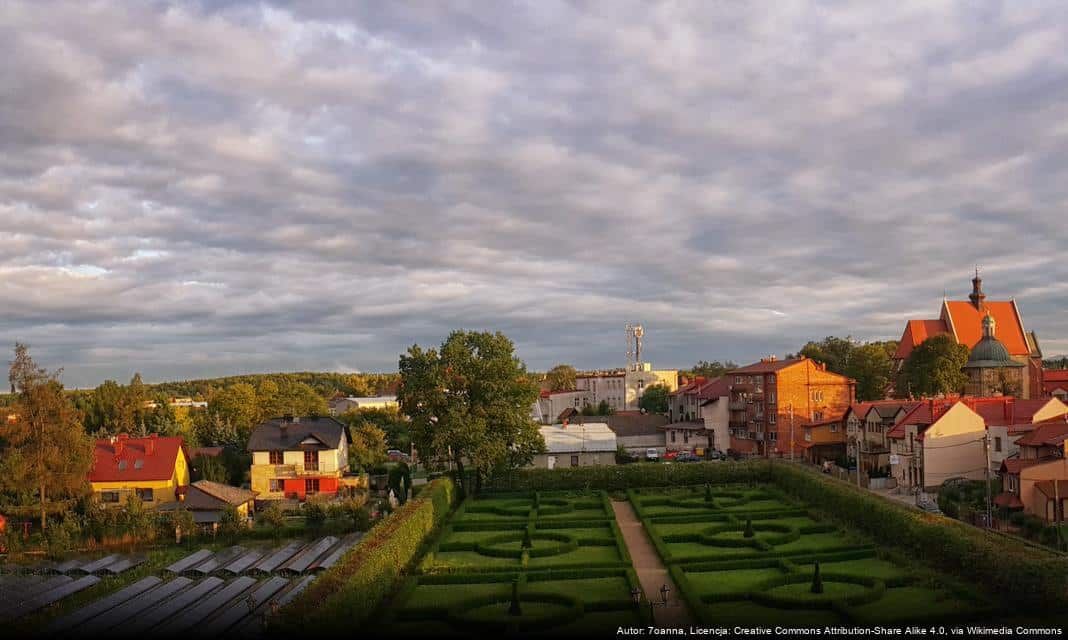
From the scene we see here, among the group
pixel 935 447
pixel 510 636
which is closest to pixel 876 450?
pixel 935 447

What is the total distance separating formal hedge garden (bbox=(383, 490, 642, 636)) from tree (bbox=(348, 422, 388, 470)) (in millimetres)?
20782

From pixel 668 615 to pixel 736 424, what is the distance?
58808 millimetres

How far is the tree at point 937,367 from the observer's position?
78.9 meters

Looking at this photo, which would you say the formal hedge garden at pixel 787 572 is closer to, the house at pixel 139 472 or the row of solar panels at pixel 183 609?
the row of solar panels at pixel 183 609

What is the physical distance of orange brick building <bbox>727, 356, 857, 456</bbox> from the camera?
78.3 metres

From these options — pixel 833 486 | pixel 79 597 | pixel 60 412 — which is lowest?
pixel 79 597

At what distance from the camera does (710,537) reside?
41062 millimetres

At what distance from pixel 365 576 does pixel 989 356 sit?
240 ft

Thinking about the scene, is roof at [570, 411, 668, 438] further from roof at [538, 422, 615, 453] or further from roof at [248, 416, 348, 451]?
roof at [248, 416, 348, 451]

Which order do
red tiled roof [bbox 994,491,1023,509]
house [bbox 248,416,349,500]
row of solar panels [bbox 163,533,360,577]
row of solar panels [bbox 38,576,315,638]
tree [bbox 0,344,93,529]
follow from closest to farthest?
row of solar panels [bbox 38,576,315,638], row of solar panels [bbox 163,533,360,577], red tiled roof [bbox 994,491,1023,509], tree [bbox 0,344,93,529], house [bbox 248,416,349,500]

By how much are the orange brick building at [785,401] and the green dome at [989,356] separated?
11.8 meters

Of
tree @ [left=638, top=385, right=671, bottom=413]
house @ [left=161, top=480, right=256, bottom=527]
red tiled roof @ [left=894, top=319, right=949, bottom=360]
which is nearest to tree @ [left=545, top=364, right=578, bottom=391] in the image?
tree @ [left=638, top=385, right=671, bottom=413]

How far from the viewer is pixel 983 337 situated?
85562 millimetres

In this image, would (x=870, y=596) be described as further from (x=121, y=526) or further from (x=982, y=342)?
(x=982, y=342)
